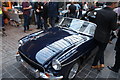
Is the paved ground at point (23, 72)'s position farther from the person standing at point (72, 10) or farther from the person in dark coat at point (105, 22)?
the person standing at point (72, 10)

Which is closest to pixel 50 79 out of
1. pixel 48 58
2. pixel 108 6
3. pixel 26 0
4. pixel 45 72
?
pixel 45 72

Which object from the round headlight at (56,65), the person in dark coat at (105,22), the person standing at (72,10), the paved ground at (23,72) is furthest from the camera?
the person standing at (72,10)

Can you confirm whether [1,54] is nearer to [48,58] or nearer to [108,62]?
[48,58]

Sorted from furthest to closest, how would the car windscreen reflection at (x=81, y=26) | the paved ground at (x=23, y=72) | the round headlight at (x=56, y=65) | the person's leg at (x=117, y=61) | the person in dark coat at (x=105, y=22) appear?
1. the car windscreen reflection at (x=81, y=26)
2. the person's leg at (x=117, y=61)
3. the paved ground at (x=23, y=72)
4. the person in dark coat at (x=105, y=22)
5. the round headlight at (x=56, y=65)

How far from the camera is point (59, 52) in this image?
2508mm

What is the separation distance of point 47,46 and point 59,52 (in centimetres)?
43

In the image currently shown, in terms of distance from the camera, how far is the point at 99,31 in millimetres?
2922

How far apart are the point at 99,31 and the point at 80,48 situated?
74 cm

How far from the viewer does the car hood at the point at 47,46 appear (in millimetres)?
2477

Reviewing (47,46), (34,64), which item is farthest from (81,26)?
(34,64)

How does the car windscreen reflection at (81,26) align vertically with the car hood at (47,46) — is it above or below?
above

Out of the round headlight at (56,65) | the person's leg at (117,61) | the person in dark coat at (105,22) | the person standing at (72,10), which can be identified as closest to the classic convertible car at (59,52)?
the round headlight at (56,65)

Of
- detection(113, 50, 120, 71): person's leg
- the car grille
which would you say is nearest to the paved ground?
detection(113, 50, 120, 71): person's leg

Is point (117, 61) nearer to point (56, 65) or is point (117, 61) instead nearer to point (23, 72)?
point (56, 65)
